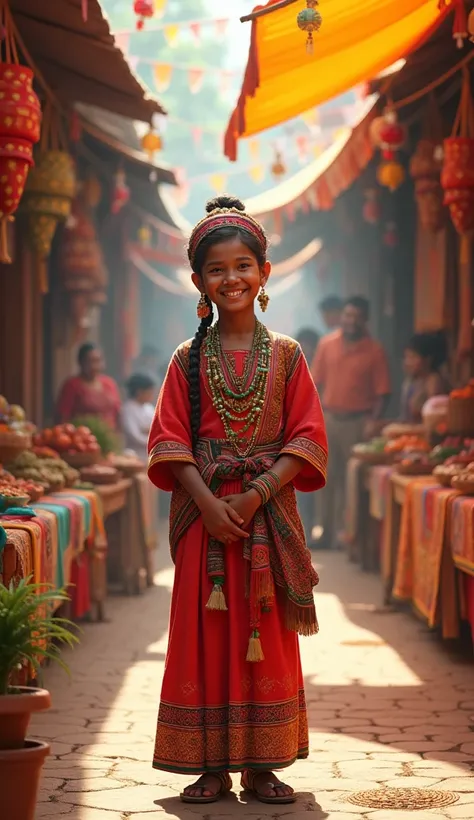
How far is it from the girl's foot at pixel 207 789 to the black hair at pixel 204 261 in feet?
3.74

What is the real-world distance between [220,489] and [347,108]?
58.9 feet

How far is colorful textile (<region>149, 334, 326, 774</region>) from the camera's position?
4.73m

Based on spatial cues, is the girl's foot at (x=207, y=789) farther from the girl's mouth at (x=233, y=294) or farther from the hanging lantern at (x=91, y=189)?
the hanging lantern at (x=91, y=189)

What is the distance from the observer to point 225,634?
482cm

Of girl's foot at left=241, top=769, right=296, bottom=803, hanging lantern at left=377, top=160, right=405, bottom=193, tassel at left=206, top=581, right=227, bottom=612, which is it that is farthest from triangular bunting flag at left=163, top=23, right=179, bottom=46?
girl's foot at left=241, top=769, right=296, bottom=803

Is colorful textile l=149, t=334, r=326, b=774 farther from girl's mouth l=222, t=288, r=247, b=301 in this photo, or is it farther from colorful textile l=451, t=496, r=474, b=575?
colorful textile l=451, t=496, r=474, b=575

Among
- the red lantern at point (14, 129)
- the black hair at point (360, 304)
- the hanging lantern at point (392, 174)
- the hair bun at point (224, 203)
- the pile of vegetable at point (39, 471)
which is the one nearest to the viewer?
the hair bun at point (224, 203)

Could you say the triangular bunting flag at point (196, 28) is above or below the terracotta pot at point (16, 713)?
above

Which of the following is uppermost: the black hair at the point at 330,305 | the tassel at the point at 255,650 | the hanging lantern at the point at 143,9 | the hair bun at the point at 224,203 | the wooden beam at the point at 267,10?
the hanging lantern at the point at 143,9

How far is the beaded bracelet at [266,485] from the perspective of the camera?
4.77 m

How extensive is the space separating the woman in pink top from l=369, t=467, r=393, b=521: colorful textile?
8.47ft

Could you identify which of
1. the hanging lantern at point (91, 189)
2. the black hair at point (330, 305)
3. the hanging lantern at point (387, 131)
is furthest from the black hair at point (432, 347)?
the black hair at point (330, 305)

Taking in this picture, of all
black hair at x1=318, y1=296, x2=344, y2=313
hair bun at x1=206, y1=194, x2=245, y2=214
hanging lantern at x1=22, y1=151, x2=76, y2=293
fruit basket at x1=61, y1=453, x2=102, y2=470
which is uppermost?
black hair at x1=318, y1=296, x2=344, y2=313

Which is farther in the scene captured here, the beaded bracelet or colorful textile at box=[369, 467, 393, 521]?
colorful textile at box=[369, 467, 393, 521]
